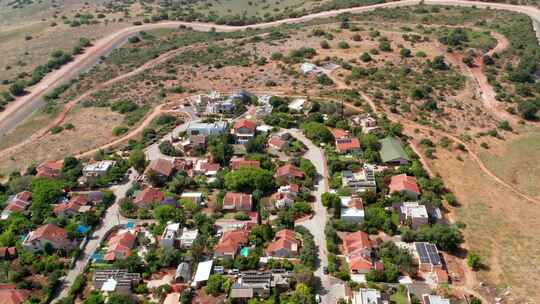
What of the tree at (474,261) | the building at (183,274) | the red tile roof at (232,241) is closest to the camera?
the building at (183,274)

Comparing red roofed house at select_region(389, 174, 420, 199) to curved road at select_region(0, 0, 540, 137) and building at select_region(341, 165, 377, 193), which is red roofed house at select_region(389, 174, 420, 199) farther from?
curved road at select_region(0, 0, 540, 137)

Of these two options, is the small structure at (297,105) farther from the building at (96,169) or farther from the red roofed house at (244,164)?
the building at (96,169)

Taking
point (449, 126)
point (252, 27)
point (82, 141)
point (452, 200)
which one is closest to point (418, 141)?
point (449, 126)

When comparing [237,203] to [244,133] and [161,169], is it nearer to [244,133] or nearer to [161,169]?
[161,169]

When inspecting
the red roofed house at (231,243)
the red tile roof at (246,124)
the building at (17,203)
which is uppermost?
the red tile roof at (246,124)

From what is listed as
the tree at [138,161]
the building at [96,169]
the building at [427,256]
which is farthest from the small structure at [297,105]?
the building at [427,256]

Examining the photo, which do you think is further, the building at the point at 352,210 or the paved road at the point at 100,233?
the building at the point at 352,210

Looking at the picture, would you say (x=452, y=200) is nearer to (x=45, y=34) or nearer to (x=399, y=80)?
(x=399, y=80)
